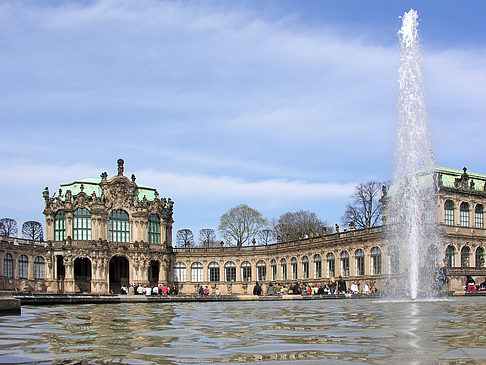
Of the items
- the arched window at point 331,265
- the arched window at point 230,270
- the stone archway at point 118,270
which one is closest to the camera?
the arched window at point 331,265

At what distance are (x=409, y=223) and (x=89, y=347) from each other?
30.6m

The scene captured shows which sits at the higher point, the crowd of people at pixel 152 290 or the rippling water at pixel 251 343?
the rippling water at pixel 251 343

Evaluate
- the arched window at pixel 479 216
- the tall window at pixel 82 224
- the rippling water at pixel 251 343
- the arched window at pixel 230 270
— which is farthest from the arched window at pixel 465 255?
the rippling water at pixel 251 343

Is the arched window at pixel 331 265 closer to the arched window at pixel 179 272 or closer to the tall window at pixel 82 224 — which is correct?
the arched window at pixel 179 272

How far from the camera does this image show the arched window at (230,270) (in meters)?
86.1

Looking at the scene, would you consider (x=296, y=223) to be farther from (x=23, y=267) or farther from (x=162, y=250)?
(x=23, y=267)

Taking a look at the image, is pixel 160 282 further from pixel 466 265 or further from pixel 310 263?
pixel 466 265

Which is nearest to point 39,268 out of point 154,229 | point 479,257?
point 154,229

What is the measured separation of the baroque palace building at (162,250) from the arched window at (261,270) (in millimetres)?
127

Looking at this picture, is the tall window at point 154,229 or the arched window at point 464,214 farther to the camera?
the tall window at point 154,229

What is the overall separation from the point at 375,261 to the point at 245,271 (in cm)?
2414

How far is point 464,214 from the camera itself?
6538 centimetres

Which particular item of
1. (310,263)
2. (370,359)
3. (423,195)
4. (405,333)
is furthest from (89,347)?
(310,263)

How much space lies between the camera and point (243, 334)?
1230cm
